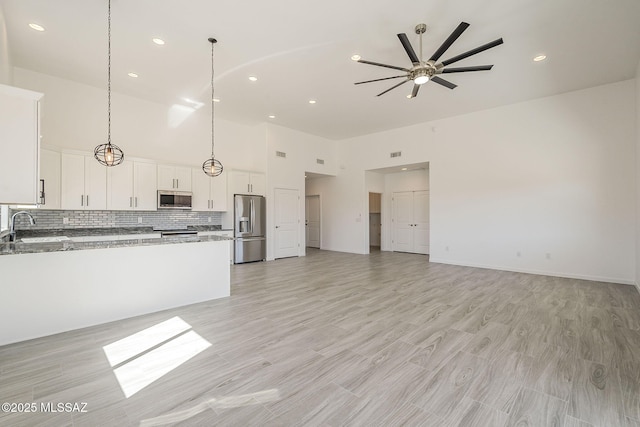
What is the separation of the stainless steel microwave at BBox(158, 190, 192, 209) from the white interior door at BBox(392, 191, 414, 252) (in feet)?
21.7

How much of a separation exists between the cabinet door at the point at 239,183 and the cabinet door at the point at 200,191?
580 millimetres

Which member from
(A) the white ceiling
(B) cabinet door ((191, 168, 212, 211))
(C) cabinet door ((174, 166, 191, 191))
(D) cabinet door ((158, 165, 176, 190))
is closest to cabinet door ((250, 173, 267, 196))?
(B) cabinet door ((191, 168, 212, 211))

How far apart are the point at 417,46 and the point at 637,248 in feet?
17.6

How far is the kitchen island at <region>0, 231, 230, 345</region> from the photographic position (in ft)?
9.36

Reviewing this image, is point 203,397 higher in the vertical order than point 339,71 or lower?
lower

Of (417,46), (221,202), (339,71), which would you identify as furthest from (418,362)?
(221,202)

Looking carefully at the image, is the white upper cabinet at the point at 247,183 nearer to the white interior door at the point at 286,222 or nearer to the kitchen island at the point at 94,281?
the white interior door at the point at 286,222

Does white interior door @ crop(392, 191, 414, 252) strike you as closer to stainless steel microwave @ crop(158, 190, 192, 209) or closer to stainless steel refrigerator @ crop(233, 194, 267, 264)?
stainless steel refrigerator @ crop(233, 194, 267, 264)

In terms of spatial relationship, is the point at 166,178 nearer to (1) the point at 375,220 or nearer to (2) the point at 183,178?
(2) the point at 183,178

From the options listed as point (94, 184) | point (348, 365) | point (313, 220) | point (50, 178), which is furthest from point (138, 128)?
point (348, 365)

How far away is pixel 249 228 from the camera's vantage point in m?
7.39

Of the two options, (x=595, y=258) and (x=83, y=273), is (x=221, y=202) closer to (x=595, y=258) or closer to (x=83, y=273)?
(x=83, y=273)

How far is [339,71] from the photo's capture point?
16.0 feet

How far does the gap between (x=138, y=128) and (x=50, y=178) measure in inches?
79.7
